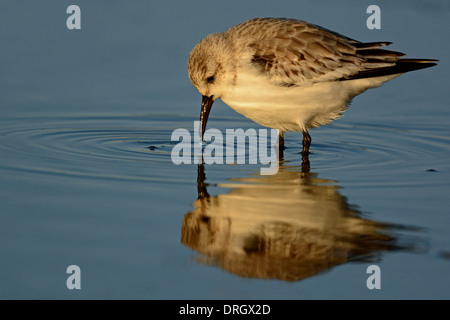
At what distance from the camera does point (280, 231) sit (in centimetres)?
555

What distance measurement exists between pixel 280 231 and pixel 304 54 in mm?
3040

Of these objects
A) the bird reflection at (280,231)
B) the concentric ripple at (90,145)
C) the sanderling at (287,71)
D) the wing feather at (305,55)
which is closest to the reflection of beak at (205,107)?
the sanderling at (287,71)

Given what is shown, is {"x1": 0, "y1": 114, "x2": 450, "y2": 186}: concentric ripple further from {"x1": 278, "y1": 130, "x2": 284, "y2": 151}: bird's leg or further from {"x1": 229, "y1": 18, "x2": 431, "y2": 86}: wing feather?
{"x1": 229, "y1": 18, "x2": 431, "y2": 86}: wing feather

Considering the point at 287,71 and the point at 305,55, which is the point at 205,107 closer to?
the point at 287,71

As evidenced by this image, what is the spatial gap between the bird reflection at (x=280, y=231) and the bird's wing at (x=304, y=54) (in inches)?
62.2

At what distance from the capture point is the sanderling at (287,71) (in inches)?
308

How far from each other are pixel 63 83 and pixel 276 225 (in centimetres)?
531

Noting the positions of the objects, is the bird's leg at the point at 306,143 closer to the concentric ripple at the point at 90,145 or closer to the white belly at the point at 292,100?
the white belly at the point at 292,100

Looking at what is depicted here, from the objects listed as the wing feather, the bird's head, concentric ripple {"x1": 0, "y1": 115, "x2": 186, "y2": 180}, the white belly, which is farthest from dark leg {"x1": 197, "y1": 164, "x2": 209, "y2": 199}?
the wing feather

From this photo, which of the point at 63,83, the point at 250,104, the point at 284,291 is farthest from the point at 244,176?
the point at 63,83

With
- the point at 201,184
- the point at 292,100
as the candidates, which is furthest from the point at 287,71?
the point at 201,184

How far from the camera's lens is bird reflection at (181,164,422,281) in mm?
5066

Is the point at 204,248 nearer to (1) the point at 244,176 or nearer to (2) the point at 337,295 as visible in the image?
(2) the point at 337,295

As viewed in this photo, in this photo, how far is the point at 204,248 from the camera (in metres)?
5.36
